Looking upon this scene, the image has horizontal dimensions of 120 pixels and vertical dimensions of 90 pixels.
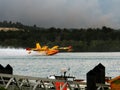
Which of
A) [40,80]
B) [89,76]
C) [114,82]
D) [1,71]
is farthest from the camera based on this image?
[1,71]

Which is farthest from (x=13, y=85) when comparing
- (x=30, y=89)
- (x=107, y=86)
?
(x=107, y=86)

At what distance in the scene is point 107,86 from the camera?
27828 millimetres

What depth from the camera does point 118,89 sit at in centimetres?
2478

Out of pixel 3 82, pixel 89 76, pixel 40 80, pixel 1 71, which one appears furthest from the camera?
pixel 1 71

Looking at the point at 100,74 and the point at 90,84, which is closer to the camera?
the point at 90,84

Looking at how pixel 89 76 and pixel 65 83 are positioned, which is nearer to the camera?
pixel 89 76

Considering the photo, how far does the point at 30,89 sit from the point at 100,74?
160 inches

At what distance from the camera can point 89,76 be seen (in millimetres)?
23359

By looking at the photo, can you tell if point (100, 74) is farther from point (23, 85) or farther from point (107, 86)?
point (23, 85)

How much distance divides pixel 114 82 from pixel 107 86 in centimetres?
292

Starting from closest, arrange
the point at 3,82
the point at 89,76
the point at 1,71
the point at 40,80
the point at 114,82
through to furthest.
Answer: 1. the point at 89,76
2. the point at 114,82
3. the point at 40,80
4. the point at 3,82
5. the point at 1,71

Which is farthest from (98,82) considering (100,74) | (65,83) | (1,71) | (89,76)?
(1,71)

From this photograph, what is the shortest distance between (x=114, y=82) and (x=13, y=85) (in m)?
5.97

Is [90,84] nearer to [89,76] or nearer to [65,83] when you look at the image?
[89,76]
